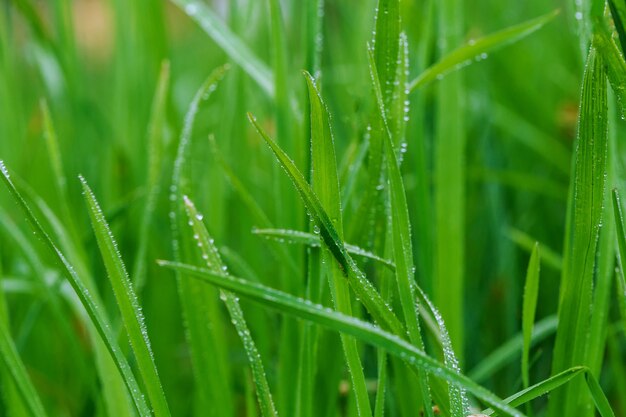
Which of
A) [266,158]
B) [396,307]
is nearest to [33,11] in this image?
[266,158]

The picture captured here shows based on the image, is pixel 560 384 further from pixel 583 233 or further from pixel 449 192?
pixel 449 192

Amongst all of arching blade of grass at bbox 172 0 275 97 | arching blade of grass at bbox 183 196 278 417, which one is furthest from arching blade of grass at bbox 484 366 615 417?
arching blade of grass at bbox 172 0 275 97

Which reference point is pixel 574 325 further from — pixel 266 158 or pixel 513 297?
pixel 266 158

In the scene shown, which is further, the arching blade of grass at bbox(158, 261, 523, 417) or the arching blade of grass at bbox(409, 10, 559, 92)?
the arching blade of grass at bbox(409, 10, 559, 92)

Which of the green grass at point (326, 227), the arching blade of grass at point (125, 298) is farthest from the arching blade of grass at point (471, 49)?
the arching blade of grass at point (125, 298)

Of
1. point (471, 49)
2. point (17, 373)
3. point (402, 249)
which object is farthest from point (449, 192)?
point (17, 373)

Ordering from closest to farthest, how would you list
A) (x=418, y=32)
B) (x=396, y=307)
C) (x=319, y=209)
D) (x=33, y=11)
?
(x=319, y=209) < (x=396, y=307) < (x=33, y=11) < (x=418, y=32)

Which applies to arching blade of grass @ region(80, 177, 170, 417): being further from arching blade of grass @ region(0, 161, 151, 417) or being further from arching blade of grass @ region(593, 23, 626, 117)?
arching blade of grass @ region(593, 23, 626, 117)
